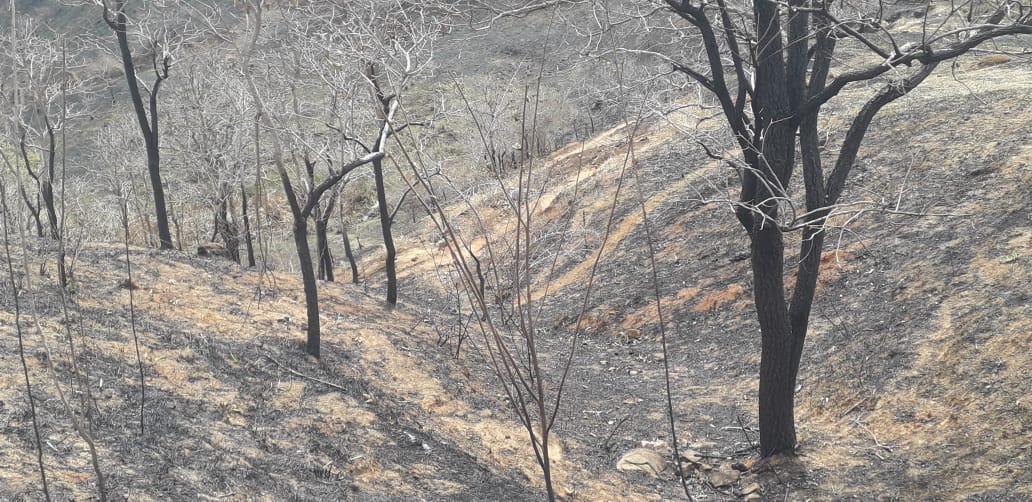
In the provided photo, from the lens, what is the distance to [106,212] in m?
26.7

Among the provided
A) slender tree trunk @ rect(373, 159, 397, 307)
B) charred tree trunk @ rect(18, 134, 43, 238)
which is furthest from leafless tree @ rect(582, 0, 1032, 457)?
slender tree trunk @ rect(373, 159, 397, 307)

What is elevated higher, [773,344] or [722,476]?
[773,344]

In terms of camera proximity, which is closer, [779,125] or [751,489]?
[779,125]

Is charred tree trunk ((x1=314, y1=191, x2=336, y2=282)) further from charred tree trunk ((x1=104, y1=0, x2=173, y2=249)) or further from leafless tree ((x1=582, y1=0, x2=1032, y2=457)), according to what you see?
leafless tree ((x1=582, y1=0, x2=1032, y2=457))

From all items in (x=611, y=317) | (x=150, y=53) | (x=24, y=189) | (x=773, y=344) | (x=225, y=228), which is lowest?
(x=611, y=317)

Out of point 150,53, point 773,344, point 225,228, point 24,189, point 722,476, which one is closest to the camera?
point 24,189

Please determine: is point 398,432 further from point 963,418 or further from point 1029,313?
point 1029,313

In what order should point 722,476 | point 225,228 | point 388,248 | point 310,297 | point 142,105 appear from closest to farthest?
point 722,476
point 310,297
point 142,105
point 388,248
point 225,228

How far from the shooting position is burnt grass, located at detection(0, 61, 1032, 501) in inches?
249

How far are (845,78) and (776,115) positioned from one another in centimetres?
61

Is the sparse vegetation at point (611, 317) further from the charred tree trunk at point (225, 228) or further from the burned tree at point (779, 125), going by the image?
the charred tree trunk at point (225, 228)

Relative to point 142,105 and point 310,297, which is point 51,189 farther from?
point 310,297

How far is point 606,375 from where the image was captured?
11969mm

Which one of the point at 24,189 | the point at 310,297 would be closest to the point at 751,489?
the point at 310,297
